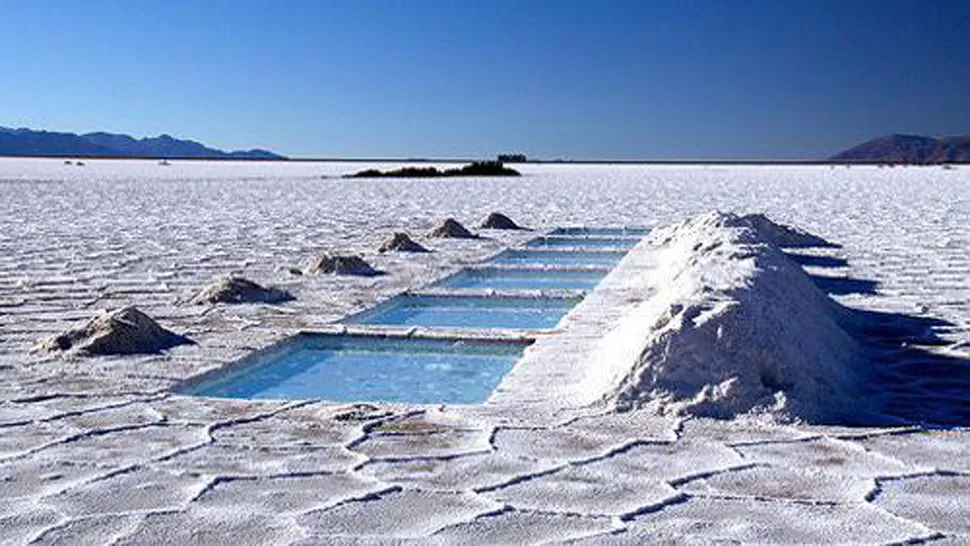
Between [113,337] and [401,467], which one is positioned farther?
[113,337]

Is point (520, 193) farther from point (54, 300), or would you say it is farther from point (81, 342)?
point (81, 342)

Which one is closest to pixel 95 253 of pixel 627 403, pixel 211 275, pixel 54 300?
pixel 211 275

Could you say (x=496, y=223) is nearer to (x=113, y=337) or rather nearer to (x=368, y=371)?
(x=368, y=371)

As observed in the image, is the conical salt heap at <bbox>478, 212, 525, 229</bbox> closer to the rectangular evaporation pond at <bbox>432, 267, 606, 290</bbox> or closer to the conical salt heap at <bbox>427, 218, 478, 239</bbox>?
the conical salt heap at <bbox>427, 218, 478, 239</bbox>

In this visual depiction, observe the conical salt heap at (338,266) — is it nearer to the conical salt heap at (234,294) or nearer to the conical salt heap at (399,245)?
the conical salt heap at (234,294)

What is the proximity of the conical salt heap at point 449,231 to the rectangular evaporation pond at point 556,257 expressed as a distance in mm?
1164

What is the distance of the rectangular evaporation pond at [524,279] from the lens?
7.45 metres

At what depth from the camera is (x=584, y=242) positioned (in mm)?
10906

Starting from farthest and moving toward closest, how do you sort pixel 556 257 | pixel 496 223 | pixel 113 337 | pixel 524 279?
pixel 496 223, pixel 556 257, pixel 524 279, pixel 113 337

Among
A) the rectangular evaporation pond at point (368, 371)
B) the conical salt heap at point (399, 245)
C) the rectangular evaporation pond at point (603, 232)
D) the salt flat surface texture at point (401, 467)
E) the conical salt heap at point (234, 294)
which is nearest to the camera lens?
the salt flat surface texture at point (401, 467)

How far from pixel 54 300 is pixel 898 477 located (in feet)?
14.9

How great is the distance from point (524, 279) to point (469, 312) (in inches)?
68.2

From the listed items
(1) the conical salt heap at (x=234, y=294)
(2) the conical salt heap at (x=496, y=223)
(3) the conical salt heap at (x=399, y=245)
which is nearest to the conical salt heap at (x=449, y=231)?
(2) the conical salt heap at (x=496, y=223)

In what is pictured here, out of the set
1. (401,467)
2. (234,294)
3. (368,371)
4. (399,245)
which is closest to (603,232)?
(399,245)
